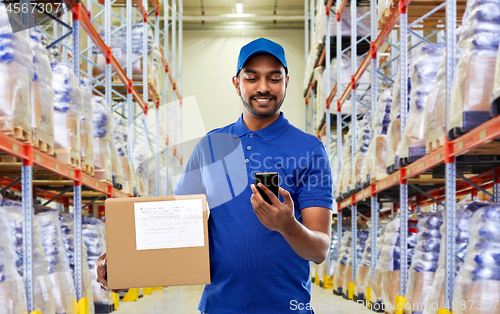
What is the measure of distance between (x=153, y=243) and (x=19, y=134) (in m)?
2.85

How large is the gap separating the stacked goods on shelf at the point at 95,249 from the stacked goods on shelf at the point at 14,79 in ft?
11.2

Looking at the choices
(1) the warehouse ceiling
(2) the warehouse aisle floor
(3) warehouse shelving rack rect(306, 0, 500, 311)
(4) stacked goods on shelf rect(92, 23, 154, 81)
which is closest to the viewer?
(3) warehouse shelving rack rect(306, 0, 500, 311)

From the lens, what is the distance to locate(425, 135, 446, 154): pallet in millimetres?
4570

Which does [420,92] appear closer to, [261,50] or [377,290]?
[377,290]

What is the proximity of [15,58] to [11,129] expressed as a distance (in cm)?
54

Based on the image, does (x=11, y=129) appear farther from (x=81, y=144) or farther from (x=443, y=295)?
(x=443, y=295)

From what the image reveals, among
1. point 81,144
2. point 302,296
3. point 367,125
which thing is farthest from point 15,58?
point 367,125

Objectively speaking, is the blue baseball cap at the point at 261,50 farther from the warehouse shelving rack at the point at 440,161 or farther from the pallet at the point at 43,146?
the pallet at the point at 43,146

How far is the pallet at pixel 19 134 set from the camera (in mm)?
3963

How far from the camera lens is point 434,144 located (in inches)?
185

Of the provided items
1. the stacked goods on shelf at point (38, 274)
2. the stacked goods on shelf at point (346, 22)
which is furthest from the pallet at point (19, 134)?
the stacked goods on shelf at point (346, 22)

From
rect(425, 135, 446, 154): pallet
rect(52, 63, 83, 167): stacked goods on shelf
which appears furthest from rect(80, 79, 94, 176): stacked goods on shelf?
rect(425, 135, 446, 154): pallet

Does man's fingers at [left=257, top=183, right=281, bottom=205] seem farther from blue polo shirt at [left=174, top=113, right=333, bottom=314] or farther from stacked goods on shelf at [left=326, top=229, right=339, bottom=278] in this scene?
stacked goods on shelf at [left=326, top=229, right=339, bottom=278]

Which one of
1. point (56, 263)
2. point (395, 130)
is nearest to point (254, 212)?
point (56, 263)
